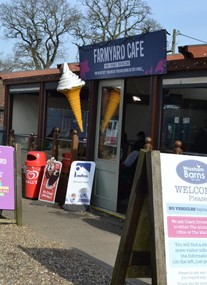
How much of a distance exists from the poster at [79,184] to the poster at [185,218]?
16.6 ft

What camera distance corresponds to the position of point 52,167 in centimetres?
973

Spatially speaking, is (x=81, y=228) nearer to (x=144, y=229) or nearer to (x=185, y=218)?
(x=144, y=229)

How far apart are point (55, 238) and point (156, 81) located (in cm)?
303

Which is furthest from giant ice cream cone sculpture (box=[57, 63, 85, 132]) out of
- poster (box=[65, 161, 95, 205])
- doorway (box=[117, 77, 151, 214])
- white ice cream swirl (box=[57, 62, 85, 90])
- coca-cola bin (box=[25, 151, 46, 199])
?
coca-cola bin (box=[25, 151, 46, 199])

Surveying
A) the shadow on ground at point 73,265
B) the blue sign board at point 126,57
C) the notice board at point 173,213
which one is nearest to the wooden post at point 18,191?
the shadow on ground at point 73,265

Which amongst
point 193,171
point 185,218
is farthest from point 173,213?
point 193,171

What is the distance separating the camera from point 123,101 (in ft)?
29.1

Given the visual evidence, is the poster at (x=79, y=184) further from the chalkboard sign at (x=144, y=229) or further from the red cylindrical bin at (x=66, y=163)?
the chalkboard sign at (x=144, y=229)

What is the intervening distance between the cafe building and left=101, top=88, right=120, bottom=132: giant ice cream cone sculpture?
0.06 ft

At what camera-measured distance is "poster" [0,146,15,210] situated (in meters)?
7.49

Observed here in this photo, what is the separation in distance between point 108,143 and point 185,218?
5302 mm

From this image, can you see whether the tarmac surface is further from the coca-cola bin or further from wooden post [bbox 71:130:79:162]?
wooden post [bbox 71:130:79:162]

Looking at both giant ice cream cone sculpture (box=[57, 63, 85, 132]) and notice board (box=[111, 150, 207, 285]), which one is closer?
notice board (box=[111, 150, 207, 285])

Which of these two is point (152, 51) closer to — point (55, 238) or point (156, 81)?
point (156, 81)
